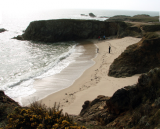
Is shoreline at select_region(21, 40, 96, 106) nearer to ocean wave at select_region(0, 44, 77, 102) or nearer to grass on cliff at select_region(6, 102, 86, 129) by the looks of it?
ocean wave at select_region(0, 44, 77, 102)

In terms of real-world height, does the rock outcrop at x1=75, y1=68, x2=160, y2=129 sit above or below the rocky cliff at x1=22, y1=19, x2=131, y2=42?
below

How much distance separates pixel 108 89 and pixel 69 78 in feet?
15.8

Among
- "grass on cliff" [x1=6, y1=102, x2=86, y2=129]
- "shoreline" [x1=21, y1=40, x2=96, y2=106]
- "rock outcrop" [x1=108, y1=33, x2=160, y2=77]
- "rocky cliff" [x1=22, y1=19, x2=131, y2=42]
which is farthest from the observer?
"rocky cliff" [x1=22, y1=19, x2=131, y2=42]

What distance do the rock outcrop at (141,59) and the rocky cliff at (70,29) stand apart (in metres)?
26.0

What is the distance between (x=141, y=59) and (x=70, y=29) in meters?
28.2

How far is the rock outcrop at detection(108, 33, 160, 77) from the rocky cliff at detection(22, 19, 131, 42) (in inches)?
1025

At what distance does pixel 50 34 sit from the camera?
38.0m

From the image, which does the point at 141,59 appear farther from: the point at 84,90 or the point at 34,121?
the point at 34,121

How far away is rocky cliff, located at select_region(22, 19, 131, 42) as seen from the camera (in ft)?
125

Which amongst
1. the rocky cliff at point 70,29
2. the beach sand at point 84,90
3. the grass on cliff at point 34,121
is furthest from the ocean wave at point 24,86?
the rocky cliff at point 70,29

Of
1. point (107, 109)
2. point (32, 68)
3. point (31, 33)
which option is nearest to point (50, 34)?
point (31, 33)

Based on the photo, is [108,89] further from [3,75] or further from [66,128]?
[3,75]

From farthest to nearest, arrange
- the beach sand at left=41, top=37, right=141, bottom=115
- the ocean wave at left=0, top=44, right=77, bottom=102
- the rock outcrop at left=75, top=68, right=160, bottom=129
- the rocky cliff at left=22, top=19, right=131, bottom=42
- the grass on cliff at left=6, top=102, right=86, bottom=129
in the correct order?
1. the rocky cliff at left=22, top=19, right=131, bottom=42
2. the ocean wave at left=0, top=44, right=77, bottom=102
3. the beach sand at left=41, top=37, right=141, bottom=115
4. the rock outcrop at left=75, top=68, right=160, bottom=129
5. the grass on cliff at left=6, top=102, right=86, bottom=129

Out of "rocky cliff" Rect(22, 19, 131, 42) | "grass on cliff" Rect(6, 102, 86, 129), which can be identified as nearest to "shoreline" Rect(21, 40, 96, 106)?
A: "grass on cliff" Rect(6, 102, 86, 129)
